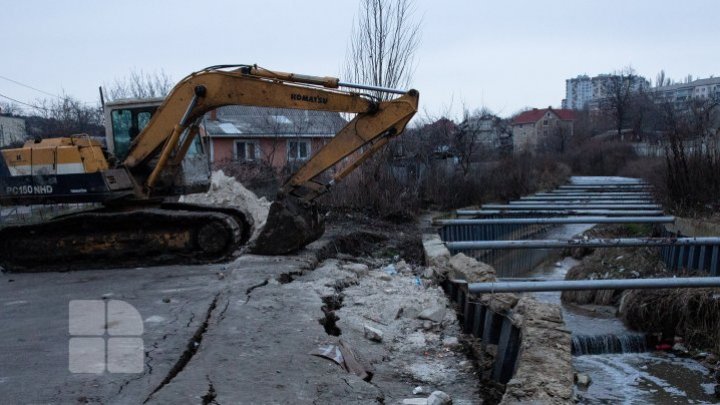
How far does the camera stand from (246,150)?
31.9m

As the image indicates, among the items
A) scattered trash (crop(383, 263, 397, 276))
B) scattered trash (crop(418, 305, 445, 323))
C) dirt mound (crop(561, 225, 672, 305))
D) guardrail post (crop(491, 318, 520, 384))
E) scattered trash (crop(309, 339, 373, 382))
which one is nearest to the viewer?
scattered trash (crop(309, 339, 373, 382))

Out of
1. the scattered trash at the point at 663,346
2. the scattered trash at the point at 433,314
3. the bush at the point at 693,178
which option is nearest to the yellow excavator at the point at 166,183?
the scattered trash at the point at 433,314

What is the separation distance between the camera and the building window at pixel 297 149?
906 inches

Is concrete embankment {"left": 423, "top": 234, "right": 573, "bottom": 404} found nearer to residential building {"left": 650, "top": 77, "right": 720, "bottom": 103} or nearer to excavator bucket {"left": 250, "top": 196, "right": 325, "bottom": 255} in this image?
excavator bucket {"left": 250, "top": 196, "right": 325, "bottom": 255}

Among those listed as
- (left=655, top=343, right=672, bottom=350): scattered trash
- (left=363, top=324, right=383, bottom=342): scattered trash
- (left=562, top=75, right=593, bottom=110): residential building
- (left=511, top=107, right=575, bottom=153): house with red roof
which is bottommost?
(left=655, top=343, right=672, bottom=350): scattered trash

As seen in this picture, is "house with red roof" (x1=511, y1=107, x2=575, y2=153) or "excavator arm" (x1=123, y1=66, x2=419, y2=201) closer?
"excavator arm" (x1=123, y1=66, x2=419, y2=201)

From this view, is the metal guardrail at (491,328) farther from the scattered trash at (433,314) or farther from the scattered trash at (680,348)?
the scattered trash at (680,348)

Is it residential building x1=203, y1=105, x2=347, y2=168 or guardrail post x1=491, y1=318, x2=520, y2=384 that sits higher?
residential building x1=203, y1=105, x2=347, y2=168

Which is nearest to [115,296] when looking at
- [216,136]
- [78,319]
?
[78,319]

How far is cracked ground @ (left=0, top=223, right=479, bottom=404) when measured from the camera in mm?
4457

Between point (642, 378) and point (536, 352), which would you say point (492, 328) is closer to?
point (536, 352)

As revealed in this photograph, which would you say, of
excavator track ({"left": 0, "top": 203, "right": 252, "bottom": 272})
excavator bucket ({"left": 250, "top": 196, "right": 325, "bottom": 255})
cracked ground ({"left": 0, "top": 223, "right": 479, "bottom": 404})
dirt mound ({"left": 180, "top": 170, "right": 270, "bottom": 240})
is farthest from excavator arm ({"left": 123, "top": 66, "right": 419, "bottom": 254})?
dirt mound ({"left": 180, "top": 170, "right": 270, "bottom": 240})

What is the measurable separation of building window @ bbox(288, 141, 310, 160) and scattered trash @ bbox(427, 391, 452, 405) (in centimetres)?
1859
